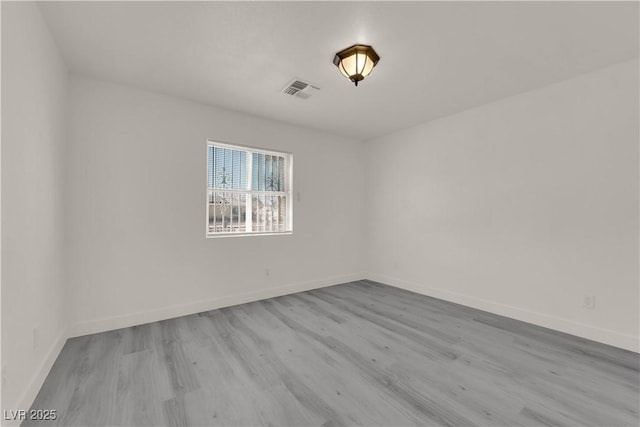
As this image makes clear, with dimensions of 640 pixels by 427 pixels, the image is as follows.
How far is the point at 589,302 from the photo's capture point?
2.77 metres

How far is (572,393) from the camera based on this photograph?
1.90m

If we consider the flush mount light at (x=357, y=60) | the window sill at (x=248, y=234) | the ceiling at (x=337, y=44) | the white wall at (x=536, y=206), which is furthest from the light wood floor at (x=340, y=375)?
the ceiling at (x=337, y=44)

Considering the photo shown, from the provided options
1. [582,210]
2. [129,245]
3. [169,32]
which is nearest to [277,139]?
[169,32]

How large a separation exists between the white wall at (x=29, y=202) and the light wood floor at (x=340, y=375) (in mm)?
306

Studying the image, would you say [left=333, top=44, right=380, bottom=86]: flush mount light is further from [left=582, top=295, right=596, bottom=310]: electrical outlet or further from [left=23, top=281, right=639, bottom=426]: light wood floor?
[left=582, top=295, right=596, bottom=310]: electrical outlet

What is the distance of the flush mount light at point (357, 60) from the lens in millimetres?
2318

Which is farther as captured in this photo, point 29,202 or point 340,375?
point 340,375

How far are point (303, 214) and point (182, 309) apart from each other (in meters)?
2.21

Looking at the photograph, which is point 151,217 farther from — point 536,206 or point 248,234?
point 536,206

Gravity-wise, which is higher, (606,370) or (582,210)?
(582,210)

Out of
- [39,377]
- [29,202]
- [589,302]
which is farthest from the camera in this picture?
[589,302]

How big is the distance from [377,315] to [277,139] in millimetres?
2955

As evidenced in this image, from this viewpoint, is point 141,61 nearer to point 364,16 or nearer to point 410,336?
point 364,16

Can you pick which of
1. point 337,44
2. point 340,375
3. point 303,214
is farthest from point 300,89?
point 340,375
